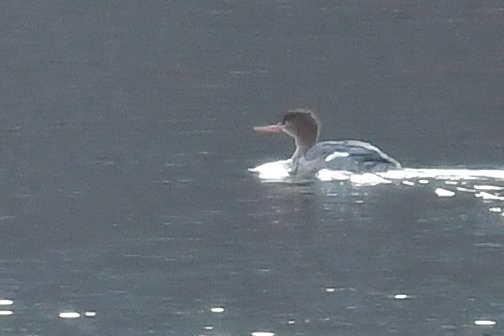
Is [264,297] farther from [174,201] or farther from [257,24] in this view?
[257,24]

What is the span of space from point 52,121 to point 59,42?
6.07 meters

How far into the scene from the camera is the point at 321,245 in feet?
38.5

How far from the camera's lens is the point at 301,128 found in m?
15.0

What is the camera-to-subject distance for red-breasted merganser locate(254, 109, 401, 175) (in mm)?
13789

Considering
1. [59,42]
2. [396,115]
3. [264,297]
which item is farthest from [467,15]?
[264,297]

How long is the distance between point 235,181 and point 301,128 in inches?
50.2

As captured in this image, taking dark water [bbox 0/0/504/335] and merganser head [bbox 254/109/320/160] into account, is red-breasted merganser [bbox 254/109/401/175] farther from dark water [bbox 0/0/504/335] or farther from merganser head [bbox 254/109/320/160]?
dark water [bbox 0/0/504/335]

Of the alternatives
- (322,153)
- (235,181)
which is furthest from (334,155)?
(235,181)

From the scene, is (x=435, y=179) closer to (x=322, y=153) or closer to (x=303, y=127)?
(x=322, y=153)

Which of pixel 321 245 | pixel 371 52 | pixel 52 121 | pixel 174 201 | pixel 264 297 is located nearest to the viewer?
pixel 264 297

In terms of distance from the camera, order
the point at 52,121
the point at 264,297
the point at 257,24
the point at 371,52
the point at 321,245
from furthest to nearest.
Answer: the point at 257,24 → the point at 371,52 → the point at 52,121 → the point at 321,245 → the point at 264,297

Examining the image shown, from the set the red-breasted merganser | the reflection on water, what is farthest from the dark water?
the red-breasted merganser

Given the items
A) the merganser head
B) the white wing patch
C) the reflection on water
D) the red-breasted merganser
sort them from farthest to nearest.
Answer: the merganser head, the white wing patch, the red-breasted merganser, the reflection on water

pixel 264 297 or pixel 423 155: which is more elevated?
pixel 423 155
